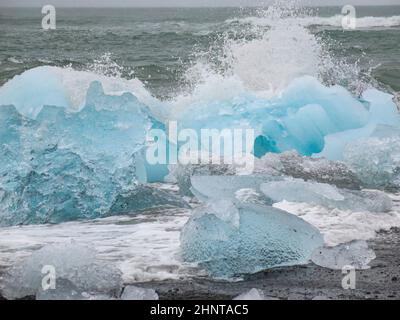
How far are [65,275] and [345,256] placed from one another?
1.52m

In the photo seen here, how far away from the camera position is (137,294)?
3.19 metres

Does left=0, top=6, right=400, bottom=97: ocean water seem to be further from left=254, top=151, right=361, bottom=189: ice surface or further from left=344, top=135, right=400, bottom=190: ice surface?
left=344, top=135, right=400, bottom=190: ice surface

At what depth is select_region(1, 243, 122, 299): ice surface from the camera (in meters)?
3.30

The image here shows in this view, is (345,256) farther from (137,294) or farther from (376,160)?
(376,160)

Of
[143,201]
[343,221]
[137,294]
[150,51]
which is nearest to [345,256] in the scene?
[343,221]

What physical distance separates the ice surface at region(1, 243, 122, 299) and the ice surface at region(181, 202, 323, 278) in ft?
1.70

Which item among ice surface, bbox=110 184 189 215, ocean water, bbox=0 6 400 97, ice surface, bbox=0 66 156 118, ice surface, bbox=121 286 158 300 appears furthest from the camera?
ocean water, bbox=0 6 400 97

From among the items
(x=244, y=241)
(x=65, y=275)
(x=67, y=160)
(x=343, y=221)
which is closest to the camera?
(x=65, y=275)

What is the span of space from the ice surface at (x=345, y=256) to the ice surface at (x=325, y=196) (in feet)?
2.82

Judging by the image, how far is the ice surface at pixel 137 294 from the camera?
3.18 meters

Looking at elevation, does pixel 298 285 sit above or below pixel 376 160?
below

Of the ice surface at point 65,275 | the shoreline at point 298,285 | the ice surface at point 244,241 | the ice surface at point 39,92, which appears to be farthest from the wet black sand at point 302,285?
the ice surface at point 39,92

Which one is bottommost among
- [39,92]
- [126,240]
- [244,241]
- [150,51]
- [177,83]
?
[126,240]

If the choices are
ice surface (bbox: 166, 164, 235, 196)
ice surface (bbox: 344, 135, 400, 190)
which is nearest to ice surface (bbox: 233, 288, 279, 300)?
ice surface (bbox: 166, 164, 235, 196)
